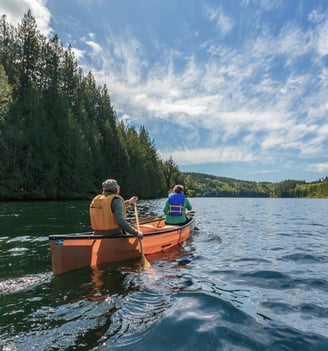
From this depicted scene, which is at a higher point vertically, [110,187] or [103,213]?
[110,187]

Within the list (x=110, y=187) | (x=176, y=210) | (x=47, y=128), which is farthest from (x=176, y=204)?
(x=47, y=128)

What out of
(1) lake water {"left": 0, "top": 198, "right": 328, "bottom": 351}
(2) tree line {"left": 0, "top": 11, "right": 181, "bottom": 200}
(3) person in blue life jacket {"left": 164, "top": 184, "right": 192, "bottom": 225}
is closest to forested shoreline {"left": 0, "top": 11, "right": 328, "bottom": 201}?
(2) tree line {"left": 0, "top": 11, "right": 181, "bottom": 200}

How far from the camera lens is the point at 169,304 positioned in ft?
16.3

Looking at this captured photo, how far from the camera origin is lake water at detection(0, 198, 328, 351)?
3.75 m

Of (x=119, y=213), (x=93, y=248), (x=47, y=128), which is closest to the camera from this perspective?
(x=93, y=248)

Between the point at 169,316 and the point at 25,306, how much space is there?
7.95 feet

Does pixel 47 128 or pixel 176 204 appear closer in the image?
pixel 176 204

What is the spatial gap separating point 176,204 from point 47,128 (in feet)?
114

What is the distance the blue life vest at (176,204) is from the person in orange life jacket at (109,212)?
4082 millimetres

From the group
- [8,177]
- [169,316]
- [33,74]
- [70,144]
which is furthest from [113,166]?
[169,316]

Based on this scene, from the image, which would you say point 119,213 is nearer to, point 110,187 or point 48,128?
point 110,187

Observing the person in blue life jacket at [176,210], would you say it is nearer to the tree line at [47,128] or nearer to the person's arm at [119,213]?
the person's arm at [119,213]

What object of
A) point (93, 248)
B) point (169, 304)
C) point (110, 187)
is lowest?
point (169, 304)

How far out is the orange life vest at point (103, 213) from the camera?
7477mm
